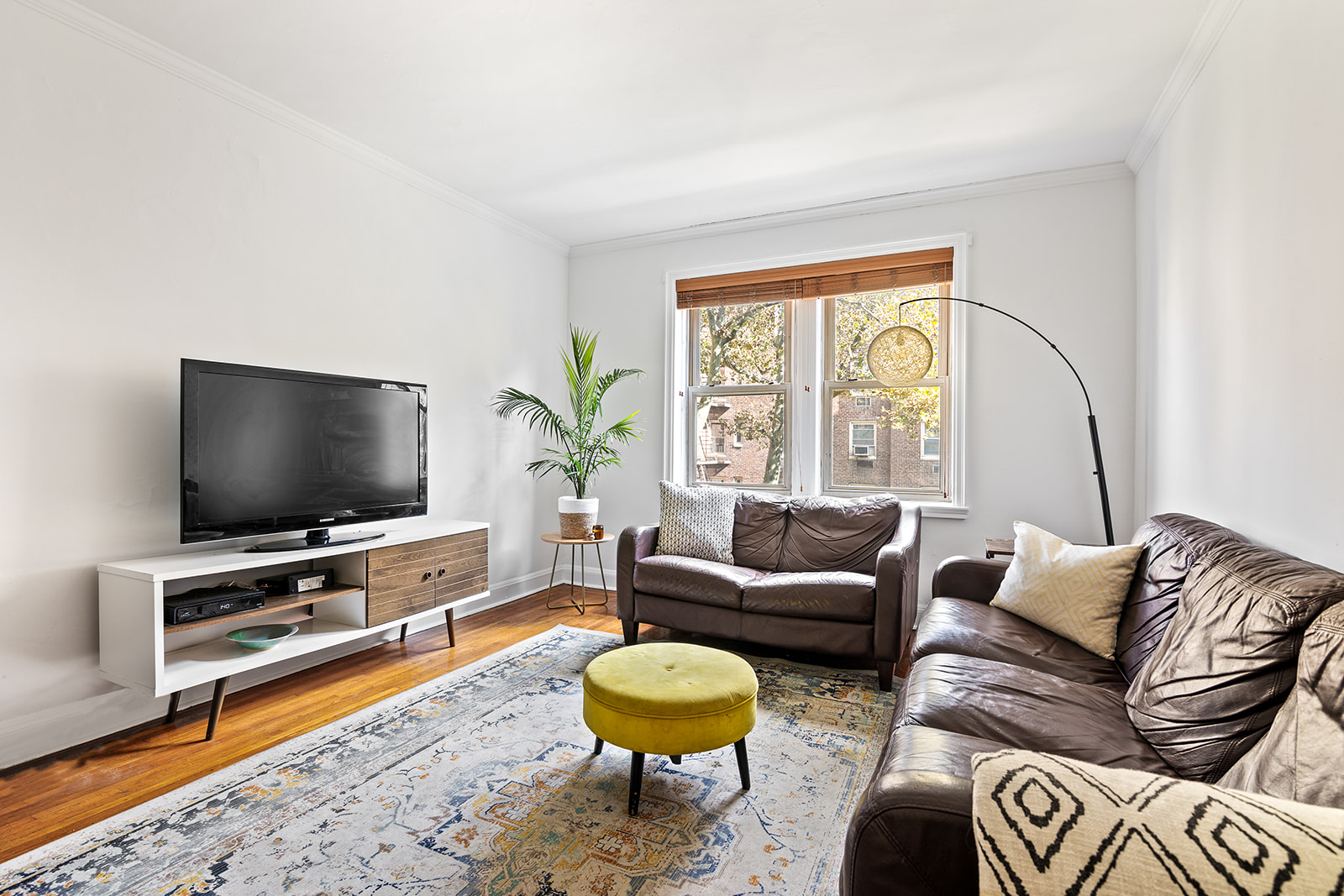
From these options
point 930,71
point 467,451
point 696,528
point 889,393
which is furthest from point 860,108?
point 467,451

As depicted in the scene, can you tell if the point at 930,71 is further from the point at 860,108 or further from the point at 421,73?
the point at 421,73

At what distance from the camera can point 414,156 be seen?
3607 millimetres

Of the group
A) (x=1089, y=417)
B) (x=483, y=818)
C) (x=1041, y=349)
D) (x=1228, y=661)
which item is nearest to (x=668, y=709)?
(x=483, y=818)

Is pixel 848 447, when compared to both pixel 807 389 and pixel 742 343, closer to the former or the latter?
pixel 807 389

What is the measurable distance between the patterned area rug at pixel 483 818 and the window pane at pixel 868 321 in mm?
2422

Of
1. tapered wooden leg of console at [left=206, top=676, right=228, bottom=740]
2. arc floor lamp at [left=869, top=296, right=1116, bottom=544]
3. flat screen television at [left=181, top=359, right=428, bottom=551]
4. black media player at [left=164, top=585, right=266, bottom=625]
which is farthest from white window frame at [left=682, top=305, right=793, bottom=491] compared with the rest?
tapered wooden leg of console at [left=206, top=676, right=228, bottom=740]

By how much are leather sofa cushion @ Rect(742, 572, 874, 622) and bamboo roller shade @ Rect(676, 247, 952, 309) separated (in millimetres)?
2013

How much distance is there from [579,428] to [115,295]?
2.71m

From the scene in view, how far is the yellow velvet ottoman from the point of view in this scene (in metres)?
1.91

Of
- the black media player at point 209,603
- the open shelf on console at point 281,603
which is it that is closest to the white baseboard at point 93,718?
the open shelf on console at point 281,603

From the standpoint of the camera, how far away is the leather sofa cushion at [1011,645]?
202 cm

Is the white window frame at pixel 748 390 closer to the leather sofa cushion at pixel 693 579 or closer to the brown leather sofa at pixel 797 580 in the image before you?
the brown leather sofa at pixel 797 580

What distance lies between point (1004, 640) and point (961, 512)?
1.85m

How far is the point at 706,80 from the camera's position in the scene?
9.23ft
